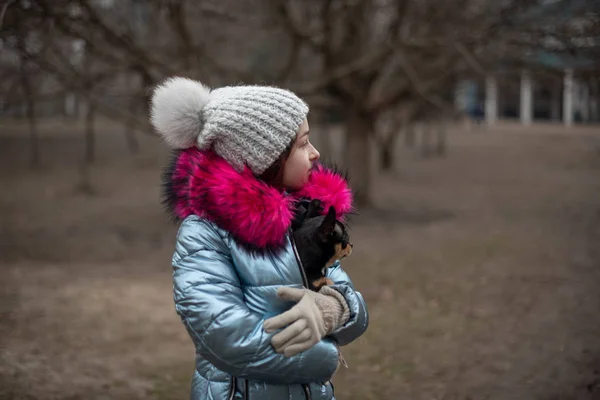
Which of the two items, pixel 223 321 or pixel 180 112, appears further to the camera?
pixel 180 112

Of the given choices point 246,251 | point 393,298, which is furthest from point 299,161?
point 393,298

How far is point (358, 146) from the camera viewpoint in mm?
13984

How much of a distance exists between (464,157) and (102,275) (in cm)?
1884

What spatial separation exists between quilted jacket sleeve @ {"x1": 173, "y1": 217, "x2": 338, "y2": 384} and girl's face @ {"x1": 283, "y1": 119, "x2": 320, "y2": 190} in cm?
33

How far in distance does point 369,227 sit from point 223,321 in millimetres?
10649

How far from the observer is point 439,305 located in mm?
7281

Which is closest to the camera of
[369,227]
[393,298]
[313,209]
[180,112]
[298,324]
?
[298,324]

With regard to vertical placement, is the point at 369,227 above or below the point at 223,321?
below

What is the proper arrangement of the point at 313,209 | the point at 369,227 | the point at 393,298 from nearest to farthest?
the point at 313,209
the point at 393,298
the point at 369,227

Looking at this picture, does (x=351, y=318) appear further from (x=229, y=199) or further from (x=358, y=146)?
(x=358, y=146)

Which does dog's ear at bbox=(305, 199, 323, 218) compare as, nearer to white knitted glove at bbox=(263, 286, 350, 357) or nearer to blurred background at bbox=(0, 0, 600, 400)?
white knitted glove at bbox=(263, 286, 350, 357)

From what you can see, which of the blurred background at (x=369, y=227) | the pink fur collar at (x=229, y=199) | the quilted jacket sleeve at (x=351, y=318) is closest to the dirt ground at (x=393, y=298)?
the blurred background at (x=369, y=227)

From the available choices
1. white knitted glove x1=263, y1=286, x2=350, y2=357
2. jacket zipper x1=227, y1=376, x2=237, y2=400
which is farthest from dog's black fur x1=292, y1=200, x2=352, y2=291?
jacket zipper x1=227, y1=376, x2=237, y2=400

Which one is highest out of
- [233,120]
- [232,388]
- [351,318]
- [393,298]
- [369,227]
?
[233,120]
